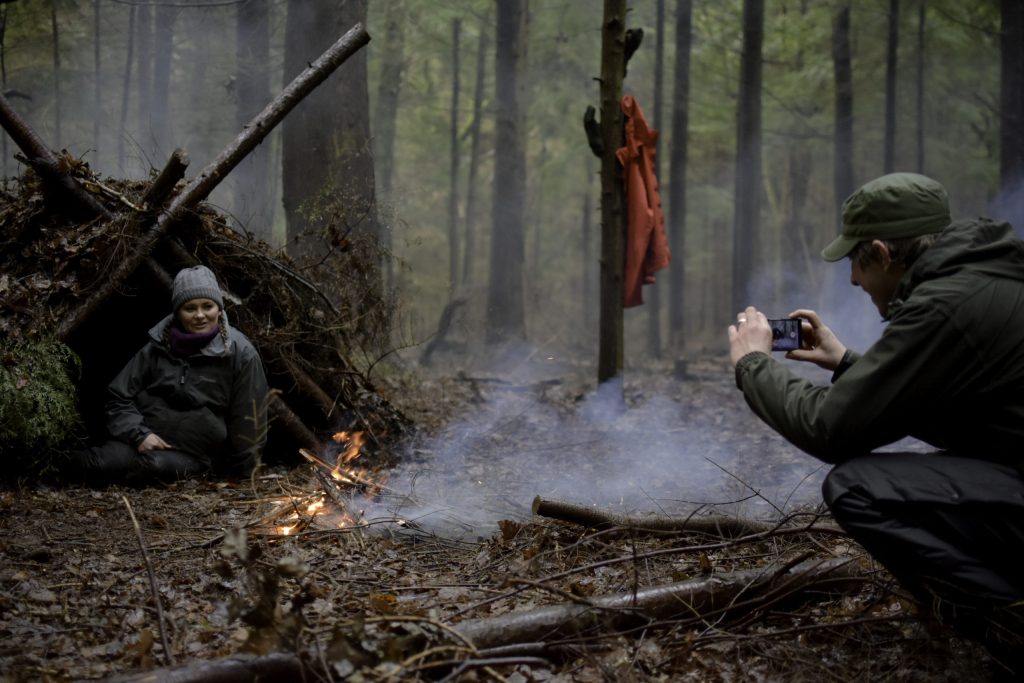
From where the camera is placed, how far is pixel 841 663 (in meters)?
3.01

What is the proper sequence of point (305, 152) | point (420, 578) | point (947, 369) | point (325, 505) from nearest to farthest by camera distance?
point (947, 369)
point (420, 578)
point (325, 505)
point (305, 152)

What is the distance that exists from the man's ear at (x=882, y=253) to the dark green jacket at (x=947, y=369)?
162 mm

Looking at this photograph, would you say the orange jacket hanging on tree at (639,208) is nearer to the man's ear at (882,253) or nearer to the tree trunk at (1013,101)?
the man's ear at (882,253)

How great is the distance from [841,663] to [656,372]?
1147 cm

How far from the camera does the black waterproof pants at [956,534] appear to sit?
2674 mm

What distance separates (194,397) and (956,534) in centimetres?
513

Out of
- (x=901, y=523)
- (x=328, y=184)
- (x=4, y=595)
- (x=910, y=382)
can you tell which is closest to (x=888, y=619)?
(x=901, y=523)

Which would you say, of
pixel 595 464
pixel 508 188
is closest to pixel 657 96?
pixel 508 188

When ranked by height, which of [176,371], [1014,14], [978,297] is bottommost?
[176,371]

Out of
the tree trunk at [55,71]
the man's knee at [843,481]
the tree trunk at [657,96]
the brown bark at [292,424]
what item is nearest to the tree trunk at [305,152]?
the brown bark at [292,424]

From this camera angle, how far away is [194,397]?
5.97 metres

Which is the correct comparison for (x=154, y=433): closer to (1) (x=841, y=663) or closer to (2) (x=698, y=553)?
(2) (x=698, y=553)

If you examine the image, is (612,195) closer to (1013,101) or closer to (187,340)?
(187,340)

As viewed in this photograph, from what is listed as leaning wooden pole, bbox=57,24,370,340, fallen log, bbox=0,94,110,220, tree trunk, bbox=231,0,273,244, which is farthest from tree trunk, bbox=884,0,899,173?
fallen log, bbox=0,94,110,220
